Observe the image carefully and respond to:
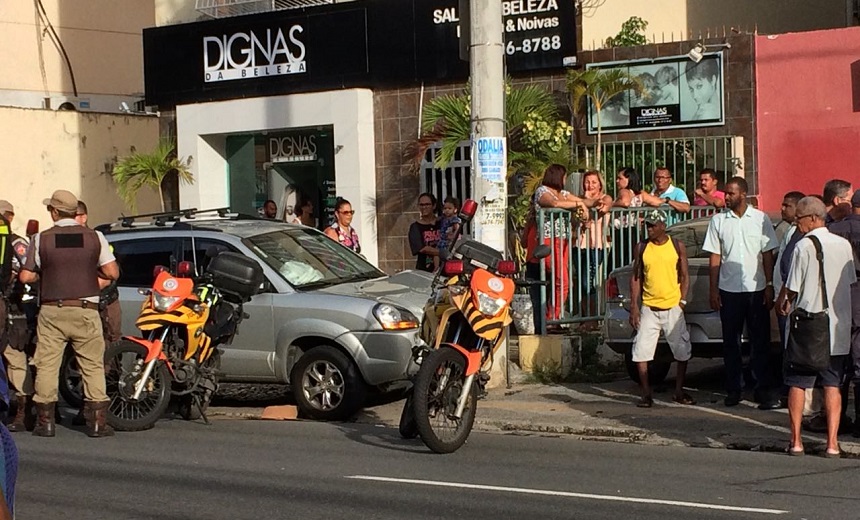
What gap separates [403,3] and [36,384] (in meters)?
9.63

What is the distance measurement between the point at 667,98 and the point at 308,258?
626 centimetres

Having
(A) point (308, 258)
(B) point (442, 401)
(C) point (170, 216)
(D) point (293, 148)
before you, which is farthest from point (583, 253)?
(D) point (293, 148)

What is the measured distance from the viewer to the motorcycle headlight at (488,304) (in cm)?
944

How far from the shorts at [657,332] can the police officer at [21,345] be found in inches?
210

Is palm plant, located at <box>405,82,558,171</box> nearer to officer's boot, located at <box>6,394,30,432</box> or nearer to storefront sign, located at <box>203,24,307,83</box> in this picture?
storefront sign, located at <box>203,24,307,83</box>

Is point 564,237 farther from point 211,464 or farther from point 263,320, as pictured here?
point 211,464

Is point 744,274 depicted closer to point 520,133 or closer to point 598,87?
point 598,87

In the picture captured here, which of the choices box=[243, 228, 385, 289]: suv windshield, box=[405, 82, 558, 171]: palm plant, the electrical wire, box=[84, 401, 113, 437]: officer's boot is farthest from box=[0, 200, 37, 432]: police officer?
the electrical wire

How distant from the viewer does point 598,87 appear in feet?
54.3

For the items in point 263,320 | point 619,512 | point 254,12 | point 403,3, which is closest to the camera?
point 619,512

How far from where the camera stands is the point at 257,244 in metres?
12.1

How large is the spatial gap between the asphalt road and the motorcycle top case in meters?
1.40

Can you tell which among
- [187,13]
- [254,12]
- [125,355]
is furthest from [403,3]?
[125,355]

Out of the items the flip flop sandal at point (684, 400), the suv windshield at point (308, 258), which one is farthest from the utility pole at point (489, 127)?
the flip flop sandal at point (684, 400)
